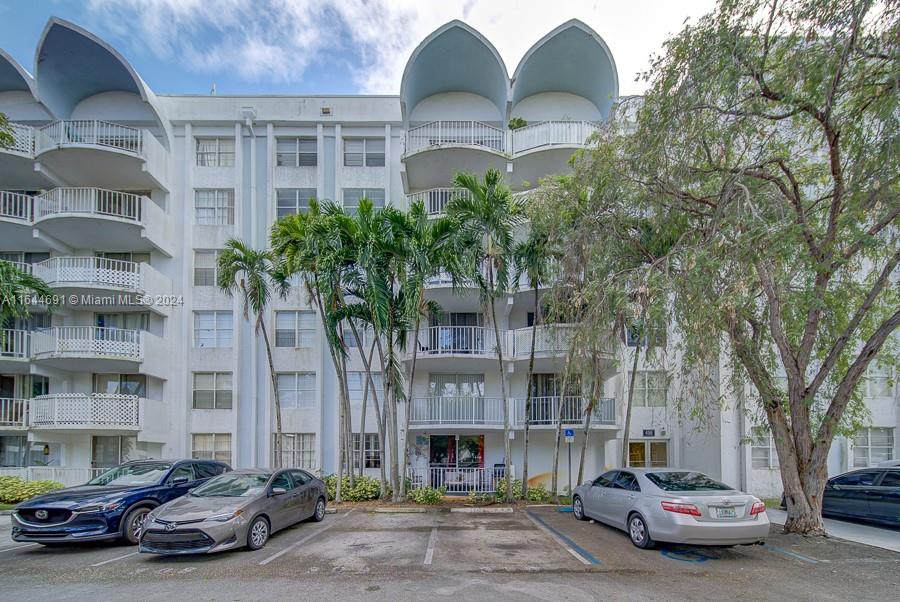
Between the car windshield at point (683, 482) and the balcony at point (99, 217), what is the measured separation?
699 inches

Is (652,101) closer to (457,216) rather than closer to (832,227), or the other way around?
(832,227)

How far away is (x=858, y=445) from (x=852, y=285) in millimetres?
12620

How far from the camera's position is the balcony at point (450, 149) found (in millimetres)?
18219

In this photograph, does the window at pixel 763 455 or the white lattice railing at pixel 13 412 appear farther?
the window at pixel 763 455

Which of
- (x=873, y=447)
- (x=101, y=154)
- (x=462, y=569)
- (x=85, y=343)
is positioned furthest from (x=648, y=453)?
(x=101, y=154)

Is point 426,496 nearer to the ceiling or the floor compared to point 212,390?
nearer to the floor

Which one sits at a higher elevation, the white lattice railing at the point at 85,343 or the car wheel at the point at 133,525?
the white lattice railing at the point at 85,343

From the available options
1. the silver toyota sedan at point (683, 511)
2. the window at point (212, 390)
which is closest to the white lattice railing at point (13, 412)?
the window at point (212, 390)

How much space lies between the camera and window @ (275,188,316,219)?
20016mm

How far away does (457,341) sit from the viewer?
17.4m

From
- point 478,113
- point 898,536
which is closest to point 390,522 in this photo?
point 898,536

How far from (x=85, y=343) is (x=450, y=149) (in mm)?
13702

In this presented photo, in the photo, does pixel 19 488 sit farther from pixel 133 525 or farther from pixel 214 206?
pixel 214 206

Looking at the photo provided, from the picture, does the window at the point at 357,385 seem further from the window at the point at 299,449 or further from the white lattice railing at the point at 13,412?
the white lattice railing at the point at 13,412
